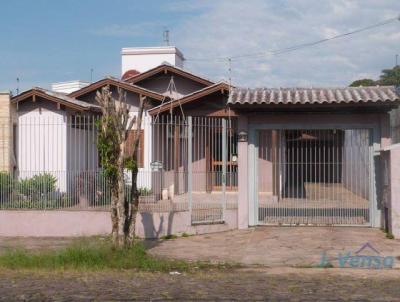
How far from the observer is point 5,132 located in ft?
59.5

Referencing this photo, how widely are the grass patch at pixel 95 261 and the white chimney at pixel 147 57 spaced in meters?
18.3

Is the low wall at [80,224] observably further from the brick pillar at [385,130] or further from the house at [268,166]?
the brick pillar at [385,130]

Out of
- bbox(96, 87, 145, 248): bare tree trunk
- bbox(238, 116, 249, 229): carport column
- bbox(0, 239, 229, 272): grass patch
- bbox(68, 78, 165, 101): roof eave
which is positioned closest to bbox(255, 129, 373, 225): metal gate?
bbox(238, 116, 249, 229): carport column

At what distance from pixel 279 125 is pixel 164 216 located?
12.3 feet

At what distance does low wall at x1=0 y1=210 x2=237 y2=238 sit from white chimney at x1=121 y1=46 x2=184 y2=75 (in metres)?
14.8

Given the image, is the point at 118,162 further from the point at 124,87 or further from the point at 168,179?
the point at 124,87

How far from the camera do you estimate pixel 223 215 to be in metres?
15.6

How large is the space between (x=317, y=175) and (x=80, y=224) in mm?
6039

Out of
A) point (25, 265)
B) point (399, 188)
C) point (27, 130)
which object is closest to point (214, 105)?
point (27, 130)

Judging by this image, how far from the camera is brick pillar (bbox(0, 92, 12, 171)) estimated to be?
59.1ft

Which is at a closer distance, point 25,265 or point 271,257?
point 25,265

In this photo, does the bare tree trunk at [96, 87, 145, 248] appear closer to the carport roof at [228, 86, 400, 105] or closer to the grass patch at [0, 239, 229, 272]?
the grass patch at [0, 239, 229, 272]

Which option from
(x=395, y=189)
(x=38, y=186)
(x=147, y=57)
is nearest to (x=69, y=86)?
(x=147, y=57)

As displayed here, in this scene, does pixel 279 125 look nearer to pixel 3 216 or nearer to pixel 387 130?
pixel 387 130
